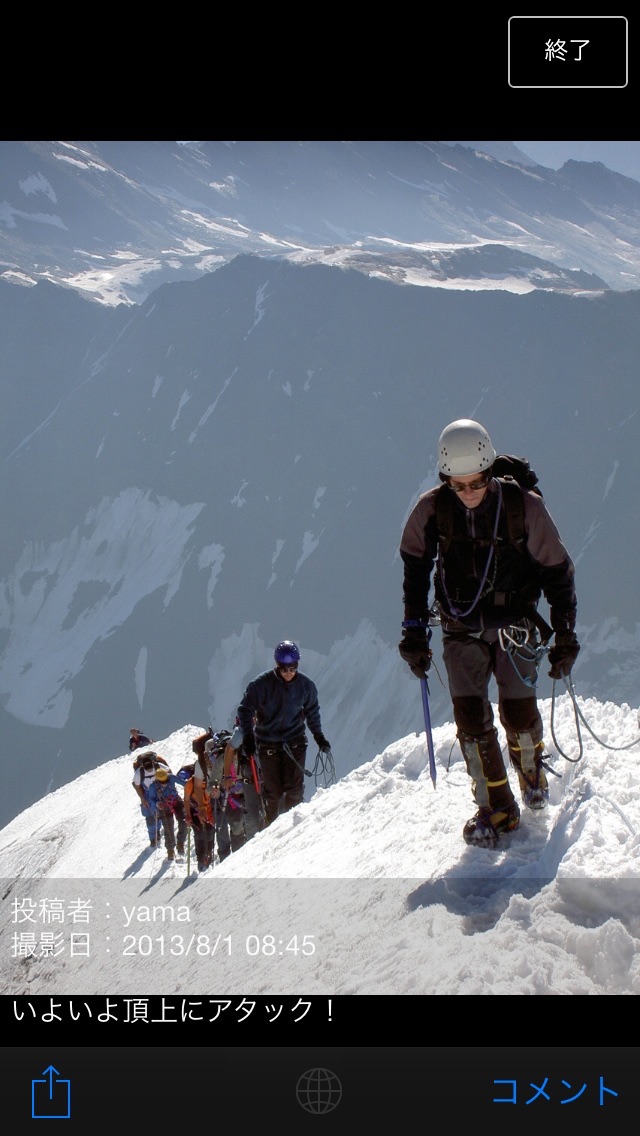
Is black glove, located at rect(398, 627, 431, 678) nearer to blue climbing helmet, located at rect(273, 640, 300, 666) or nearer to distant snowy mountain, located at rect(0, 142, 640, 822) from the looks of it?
blue climbing helmet, located at rect(273, 640, 300, 666)

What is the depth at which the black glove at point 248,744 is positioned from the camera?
10.9 m

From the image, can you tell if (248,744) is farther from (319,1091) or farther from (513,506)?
(319,1091)

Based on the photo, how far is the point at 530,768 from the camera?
645 cm

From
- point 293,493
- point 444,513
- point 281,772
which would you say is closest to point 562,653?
point 444,513

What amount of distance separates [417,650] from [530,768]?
1360 millimetres

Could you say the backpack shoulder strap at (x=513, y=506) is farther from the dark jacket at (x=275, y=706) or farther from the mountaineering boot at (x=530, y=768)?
the dark jacket at (x=275, y=706)

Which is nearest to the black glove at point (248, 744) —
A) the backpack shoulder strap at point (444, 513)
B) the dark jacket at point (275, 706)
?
the dark jacket at point (275, 706)

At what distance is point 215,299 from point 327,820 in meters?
174

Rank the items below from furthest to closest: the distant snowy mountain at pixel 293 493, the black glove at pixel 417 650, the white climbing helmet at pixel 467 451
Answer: the distant snowy mountain at pixel 293 493 → the black glove at pixel 417 650 → the white climbing helmet at pixel 467 451

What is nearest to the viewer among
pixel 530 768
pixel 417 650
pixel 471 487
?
pixel 471 487

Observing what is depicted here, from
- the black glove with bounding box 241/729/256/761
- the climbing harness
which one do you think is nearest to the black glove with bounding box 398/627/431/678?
the climbing harness

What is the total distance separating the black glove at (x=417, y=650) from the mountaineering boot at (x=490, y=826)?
3.60 feet
